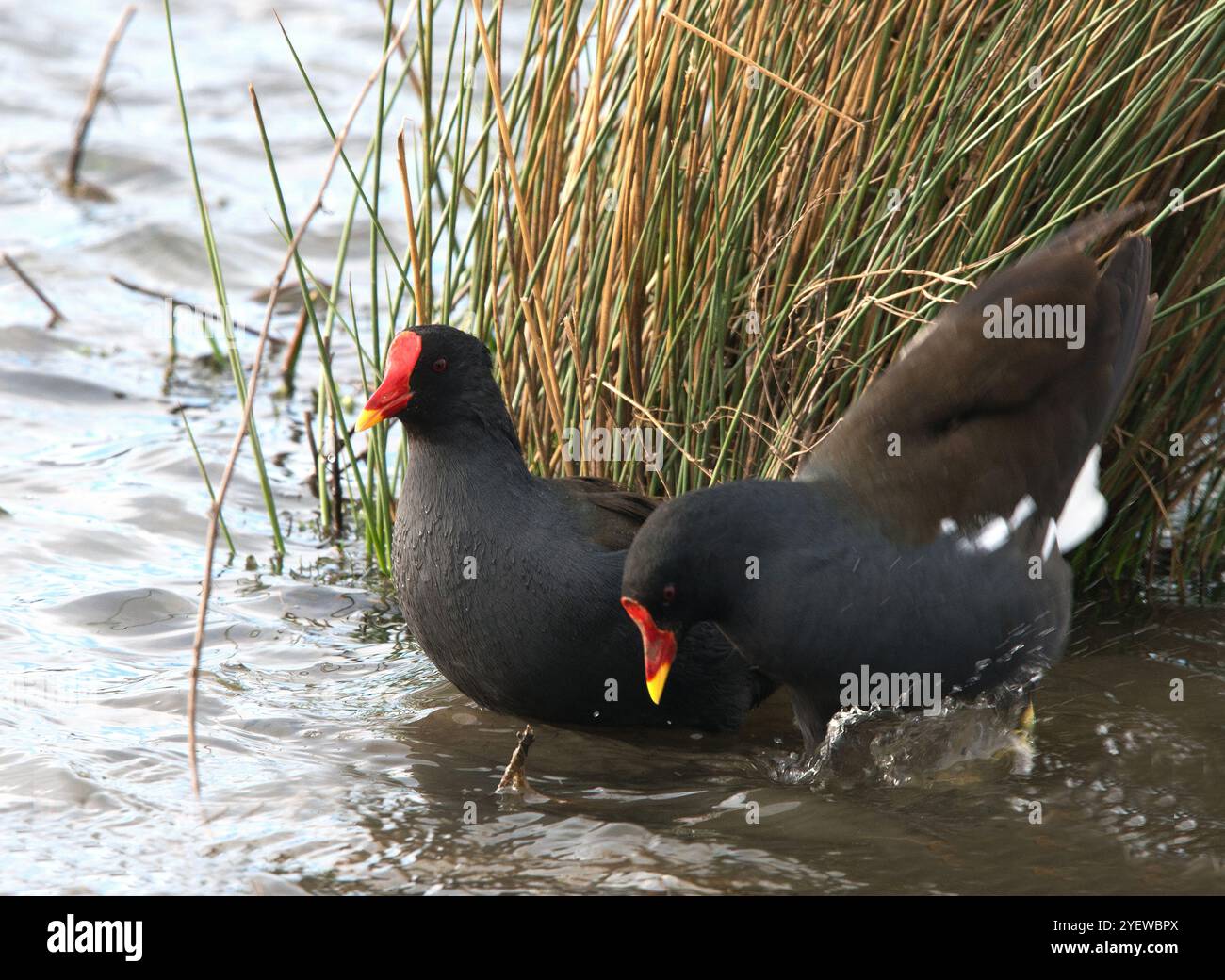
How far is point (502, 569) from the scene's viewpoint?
3.19m

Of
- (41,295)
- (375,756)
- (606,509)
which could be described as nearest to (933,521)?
(606,509)

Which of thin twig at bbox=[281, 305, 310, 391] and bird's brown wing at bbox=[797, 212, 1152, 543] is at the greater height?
thin twig at bbox=[281, 305, 310, 391]

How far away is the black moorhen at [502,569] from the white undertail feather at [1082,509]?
0.76m

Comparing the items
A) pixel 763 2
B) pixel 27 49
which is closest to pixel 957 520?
pixel 763 2

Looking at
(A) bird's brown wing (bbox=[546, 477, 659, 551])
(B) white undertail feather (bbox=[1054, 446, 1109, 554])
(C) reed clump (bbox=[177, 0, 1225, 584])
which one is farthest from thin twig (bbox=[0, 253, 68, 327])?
(B) white undertail feather (bbox=[1054, 446, 1109, 554])

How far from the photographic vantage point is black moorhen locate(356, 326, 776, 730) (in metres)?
3.18

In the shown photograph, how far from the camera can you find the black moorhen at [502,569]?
318 centimetres

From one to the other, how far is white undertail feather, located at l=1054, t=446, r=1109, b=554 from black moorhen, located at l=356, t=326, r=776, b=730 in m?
0.76

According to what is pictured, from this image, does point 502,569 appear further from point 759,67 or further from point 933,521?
point 759,67

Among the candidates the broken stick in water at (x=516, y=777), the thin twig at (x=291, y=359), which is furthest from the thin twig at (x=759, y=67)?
the thin twig at (x=291, y=359)

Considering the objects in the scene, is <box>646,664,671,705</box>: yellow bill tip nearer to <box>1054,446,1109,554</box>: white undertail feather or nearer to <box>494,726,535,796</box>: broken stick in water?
<box>494,726,535,796</box>: broken stick in water

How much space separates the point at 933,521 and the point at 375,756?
1294mm

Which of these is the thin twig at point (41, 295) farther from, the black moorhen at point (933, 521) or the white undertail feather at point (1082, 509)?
the white undertail feather at point (1082, 509)
